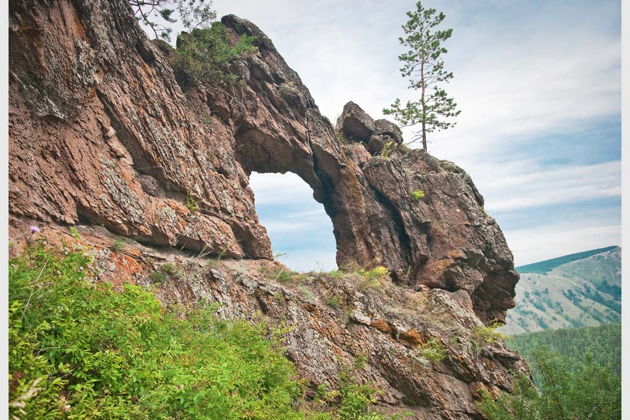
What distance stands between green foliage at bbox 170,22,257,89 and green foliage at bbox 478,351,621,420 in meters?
17.2

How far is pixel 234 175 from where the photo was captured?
16.0 meters

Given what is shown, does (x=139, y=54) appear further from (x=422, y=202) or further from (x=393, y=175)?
(x=422, y=202)

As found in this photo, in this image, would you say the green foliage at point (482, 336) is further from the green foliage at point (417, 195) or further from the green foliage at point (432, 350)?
the green foliage at point (417, 195)

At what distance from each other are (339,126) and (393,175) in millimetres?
5937

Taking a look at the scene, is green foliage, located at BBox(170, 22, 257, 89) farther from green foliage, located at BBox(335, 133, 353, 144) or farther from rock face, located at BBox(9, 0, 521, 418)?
green foliage, located at BBox(335, 133, 353, 144)

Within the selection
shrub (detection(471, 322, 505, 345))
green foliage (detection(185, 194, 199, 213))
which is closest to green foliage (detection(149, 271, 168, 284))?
green foliage (detection(185, 194, 199, 213))

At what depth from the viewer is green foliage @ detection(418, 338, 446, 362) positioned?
1326 centimetres

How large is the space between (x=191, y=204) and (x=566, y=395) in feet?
44.6

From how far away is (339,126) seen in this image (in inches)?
1003

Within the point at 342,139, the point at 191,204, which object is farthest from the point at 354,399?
the point at 342,139

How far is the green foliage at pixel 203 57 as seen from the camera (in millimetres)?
15812

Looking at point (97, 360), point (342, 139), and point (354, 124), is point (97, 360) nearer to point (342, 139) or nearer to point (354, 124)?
point (342, 139)

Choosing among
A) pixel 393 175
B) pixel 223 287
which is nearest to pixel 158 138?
pixel 223 287

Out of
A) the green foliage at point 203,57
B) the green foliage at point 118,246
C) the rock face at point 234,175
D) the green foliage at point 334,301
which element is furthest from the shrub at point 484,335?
the green foliage at point 203,57
